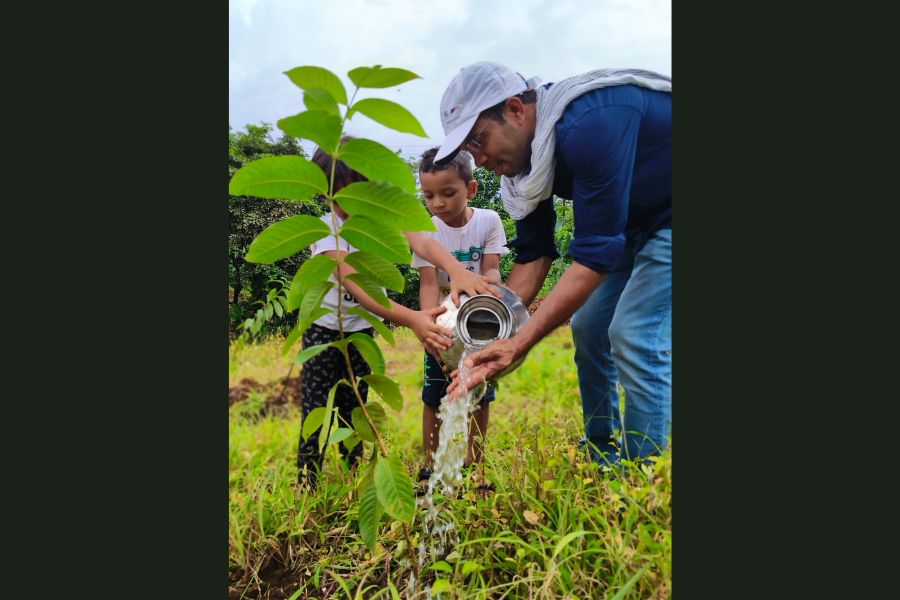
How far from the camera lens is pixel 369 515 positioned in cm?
177

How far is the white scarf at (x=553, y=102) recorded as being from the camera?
6.60 ft

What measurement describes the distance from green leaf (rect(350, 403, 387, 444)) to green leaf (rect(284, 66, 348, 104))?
85 cm

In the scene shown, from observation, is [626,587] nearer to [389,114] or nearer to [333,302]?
[333,302]

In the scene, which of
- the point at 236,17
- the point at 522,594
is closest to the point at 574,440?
the point at 522,594

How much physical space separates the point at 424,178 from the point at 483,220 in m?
0.25

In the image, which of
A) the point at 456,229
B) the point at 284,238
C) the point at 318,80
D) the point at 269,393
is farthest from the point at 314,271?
the point at 269,393

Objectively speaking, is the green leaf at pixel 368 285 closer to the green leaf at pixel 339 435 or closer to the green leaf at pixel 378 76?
the green leaf at pixel 339 435

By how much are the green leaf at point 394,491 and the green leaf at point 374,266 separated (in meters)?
0.50

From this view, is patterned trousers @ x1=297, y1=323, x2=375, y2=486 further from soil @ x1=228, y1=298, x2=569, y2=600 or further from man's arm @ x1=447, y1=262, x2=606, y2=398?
man's arm @ x1=447, y1=262, x2=606, y2=398

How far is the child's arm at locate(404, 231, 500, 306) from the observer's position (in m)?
2.12

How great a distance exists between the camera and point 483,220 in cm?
218

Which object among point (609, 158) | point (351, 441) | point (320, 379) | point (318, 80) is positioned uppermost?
point (318, 80)

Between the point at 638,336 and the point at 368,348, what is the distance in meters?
0.94

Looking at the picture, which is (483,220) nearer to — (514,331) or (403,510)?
(514,331)
